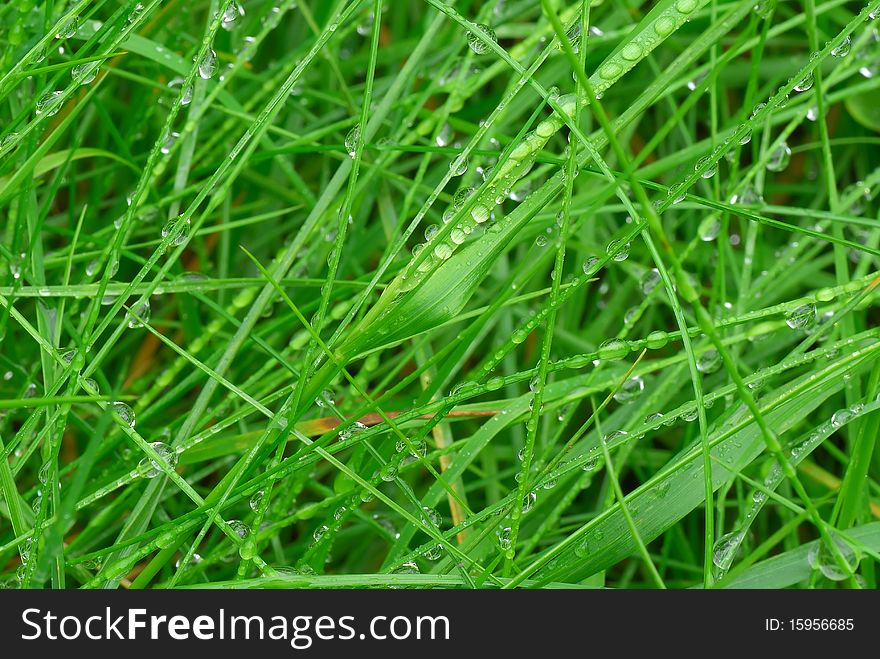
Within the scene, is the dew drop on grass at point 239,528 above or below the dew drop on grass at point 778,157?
below

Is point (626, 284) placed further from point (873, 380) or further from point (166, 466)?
point (166, 466)

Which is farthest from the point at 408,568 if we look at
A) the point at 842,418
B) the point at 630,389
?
the point at 842,418

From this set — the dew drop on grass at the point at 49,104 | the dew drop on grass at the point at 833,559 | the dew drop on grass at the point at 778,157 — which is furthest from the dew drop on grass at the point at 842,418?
the dew drop on grass at the point at 49,104

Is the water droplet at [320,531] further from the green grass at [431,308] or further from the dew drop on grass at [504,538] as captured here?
the dew drop on grass at [504,538]

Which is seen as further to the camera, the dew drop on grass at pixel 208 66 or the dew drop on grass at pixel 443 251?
the dew drop on grass at pixel 208 66

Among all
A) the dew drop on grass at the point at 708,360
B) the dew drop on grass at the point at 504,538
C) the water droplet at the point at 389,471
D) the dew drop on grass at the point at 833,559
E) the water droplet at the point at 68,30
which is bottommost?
Answer: the dew drop on grass at the point at 833,559

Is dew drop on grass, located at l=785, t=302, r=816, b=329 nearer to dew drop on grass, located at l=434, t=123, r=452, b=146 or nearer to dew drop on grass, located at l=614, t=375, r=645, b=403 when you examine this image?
dew drop on grass, located at l=614, t=375, r=645, b=403

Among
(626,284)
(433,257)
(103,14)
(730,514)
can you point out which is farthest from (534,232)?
(103,14)
